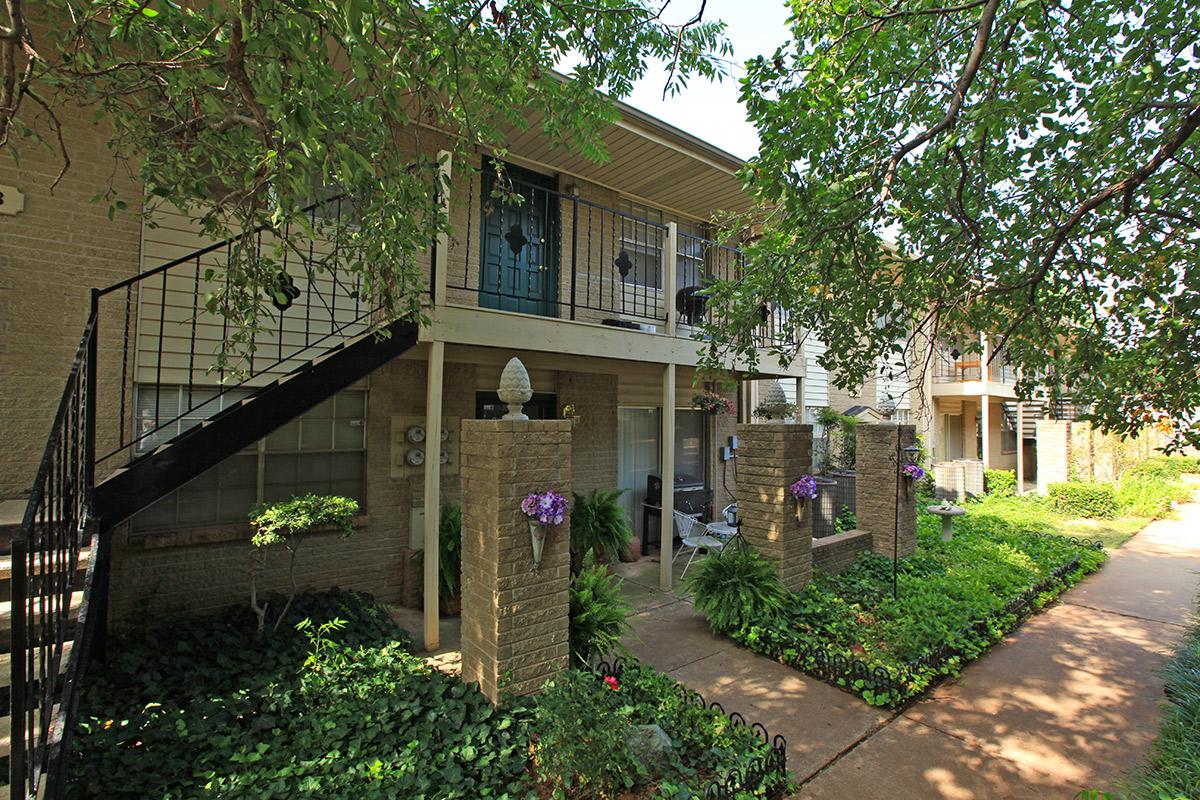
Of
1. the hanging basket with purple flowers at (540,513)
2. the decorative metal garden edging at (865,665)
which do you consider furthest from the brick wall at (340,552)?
the decorative metal garden edging at (865,665)

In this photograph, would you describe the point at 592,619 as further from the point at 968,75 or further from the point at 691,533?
the point at 968,75

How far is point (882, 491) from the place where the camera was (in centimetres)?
773

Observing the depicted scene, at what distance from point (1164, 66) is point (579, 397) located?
606cm

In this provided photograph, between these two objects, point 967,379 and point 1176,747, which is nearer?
point 1176,747

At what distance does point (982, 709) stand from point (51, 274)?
314 inches

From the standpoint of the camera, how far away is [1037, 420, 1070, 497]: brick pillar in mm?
13875

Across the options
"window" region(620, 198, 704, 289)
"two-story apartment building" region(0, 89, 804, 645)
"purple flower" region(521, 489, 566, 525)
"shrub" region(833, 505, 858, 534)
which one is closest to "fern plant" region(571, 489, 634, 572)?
"two-story apartment building" region(0, 89, 804, 645)

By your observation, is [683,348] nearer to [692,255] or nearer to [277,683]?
[692,255]

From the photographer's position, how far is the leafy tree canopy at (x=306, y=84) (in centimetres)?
244

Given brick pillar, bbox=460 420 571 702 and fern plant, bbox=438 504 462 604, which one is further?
fern plant, bbox=438 504 462 604

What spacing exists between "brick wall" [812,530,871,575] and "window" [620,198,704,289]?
4.03m

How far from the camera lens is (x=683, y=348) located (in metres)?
6.84

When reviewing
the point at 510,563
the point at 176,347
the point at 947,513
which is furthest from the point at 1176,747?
the point at 176,347

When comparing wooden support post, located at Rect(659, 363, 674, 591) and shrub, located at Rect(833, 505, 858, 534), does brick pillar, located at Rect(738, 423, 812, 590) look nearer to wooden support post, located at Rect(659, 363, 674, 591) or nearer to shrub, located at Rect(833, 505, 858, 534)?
wooden support post, located at Rect(659, 363, 674, 591)
